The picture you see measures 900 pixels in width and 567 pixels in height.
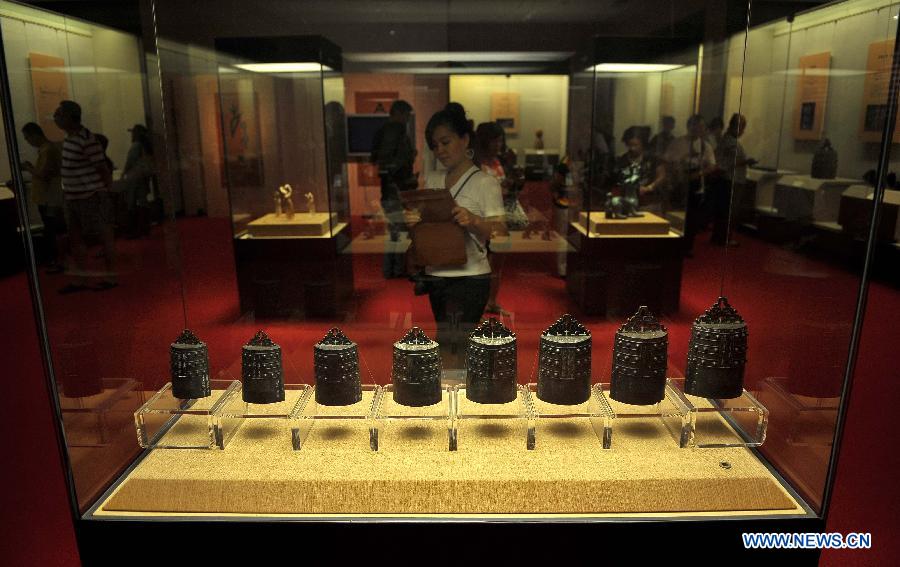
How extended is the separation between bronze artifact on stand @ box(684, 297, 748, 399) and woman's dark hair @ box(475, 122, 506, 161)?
3.15 feet

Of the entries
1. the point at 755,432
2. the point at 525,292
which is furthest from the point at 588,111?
the point at 755,432

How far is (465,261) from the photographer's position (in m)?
2.26

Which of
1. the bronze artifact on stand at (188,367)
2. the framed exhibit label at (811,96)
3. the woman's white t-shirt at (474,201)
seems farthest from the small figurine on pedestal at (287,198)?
the framed exhibit label at (811,96)

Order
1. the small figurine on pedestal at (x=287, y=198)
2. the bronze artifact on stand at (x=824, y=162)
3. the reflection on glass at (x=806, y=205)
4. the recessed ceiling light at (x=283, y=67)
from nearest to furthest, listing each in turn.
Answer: the reflection on glass at (x=806, y=205), the bronze artifact on stand at (x=824, y=162), the recessed ceiling light at (x=283, y=67), the small figurine on pedestal at (x=287, y=198)

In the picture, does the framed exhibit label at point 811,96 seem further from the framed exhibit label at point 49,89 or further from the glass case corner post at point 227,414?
the framed exhibit label at point 49,89

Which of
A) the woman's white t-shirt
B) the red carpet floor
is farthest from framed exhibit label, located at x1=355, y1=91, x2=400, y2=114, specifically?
the red carpet floor

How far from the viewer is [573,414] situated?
1820mm

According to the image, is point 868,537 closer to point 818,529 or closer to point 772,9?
point 818,529

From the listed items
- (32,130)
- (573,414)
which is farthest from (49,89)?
(573,414)

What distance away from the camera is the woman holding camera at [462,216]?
221cm

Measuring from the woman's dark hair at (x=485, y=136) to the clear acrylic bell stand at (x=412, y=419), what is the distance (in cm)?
87

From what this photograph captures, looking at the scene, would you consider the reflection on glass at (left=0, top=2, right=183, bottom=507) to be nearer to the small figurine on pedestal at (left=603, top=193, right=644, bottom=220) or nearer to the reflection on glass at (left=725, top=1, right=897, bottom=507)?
the reflection on glass at (left=725, top=1, right=897, bottom=507)

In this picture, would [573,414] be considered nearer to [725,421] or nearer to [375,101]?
[725,421]

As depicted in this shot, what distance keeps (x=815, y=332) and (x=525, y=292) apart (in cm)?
139
